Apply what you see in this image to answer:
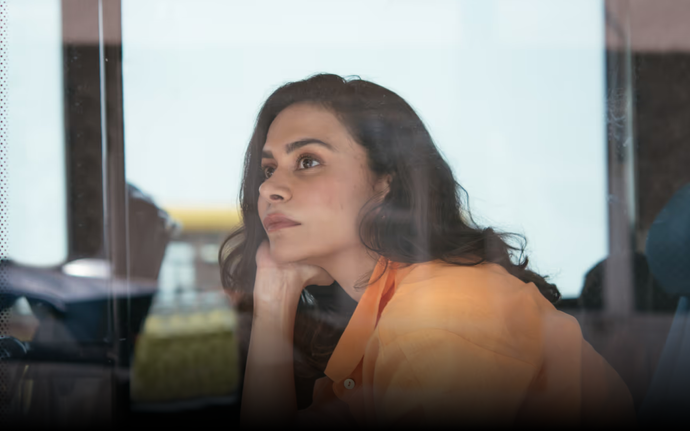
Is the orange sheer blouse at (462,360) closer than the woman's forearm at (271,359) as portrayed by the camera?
Yes

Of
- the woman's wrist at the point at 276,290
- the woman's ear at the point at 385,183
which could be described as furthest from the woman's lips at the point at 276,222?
the woman's ear at the point at 385,183

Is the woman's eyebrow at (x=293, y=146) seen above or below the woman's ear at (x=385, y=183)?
above

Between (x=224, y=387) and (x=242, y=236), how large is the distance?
413mm

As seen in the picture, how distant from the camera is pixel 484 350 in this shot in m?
1.20

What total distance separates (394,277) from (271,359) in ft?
1.32

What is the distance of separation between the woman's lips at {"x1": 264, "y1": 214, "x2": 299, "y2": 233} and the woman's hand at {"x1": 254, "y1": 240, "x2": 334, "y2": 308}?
61mm

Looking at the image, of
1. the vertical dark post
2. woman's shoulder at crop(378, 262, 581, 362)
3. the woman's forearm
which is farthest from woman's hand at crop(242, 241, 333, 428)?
the vertical dark post

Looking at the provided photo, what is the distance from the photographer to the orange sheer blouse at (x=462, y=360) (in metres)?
1.20

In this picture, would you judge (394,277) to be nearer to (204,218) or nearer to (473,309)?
(473,309)

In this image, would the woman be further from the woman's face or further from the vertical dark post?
the vertical dark post

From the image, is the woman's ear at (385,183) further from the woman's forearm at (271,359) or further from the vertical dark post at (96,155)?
the vertical dark post at (96,155)

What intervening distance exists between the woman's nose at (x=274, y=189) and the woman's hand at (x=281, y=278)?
144mm

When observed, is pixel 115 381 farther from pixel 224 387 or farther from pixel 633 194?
pixel 633 194

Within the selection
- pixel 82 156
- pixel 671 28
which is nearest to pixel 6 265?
pixel 82 156
